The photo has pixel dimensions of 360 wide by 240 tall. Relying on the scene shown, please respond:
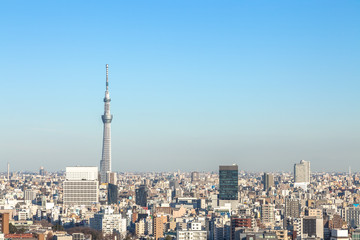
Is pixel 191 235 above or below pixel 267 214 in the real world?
below

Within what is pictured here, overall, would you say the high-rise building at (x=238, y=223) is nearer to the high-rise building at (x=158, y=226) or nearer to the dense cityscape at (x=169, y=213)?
the dense cityscape at (x=169, y=213)

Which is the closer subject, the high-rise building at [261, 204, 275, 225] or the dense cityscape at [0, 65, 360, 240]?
the dense cityscape at [0, 65, 360, 240]

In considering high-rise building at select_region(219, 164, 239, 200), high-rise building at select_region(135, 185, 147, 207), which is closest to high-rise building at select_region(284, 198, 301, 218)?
high-rise building at select_region(219, 164, 239, 200)

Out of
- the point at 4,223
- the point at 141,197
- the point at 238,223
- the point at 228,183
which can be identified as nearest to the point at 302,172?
the point at 141,197

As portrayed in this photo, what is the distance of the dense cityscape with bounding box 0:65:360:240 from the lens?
44125 millimetres

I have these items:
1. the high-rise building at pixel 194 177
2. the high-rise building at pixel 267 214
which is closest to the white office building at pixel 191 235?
the high-rise building at pixel 267 214

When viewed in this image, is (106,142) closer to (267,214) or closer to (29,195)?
(29,195)

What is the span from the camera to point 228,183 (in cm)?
7456

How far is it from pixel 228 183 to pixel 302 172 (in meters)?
52.7

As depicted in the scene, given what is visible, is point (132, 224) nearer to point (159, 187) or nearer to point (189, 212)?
point (189, 212)

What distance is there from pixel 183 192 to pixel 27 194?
1696 centimetres

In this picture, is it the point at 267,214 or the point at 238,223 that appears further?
the point at 267,214

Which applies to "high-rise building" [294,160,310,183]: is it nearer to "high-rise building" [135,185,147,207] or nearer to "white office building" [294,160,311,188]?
"white office building" [294,160,311,188]

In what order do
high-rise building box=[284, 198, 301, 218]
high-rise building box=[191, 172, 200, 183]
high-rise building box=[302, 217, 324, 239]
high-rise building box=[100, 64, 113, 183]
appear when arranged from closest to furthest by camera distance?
1. high-rise building box=[302, 217, 324, 239]
2. high-rise building box=[284, 198, 301, 218]
3. high-rise building box=[100, 64, 113, 183]
4. high-rise building box=[191, 172, 200, 183]
